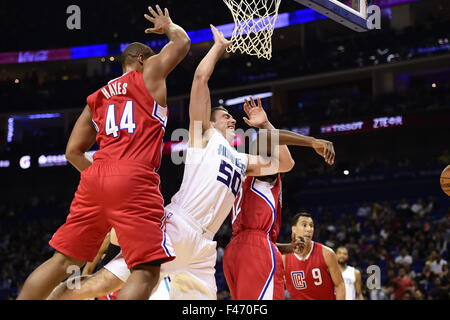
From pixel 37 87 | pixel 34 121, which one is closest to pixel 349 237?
pixel 37 87

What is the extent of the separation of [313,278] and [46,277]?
3797 mm

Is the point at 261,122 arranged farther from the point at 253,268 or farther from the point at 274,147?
the point at 253,268

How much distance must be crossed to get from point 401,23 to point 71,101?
14006 mm

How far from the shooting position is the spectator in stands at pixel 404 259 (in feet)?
48.6

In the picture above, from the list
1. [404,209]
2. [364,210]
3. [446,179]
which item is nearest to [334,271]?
[446,179]

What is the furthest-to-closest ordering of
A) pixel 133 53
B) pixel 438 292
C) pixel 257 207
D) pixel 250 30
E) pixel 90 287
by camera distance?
pixel 438 292 < pixel 250 30 < pixel 257 207 < pixel 133 53 < pixel 90 287

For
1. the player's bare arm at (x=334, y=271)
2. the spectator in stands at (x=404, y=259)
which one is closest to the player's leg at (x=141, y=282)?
the player's bare arm at (x=334, y=271)

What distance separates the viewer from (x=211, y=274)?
175 inches

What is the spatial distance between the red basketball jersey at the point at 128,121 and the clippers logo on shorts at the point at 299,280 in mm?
3385

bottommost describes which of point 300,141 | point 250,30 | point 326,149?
point 326,149

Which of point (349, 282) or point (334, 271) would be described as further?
point (349, 282)

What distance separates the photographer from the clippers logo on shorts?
22.9 ft

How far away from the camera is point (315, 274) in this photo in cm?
694

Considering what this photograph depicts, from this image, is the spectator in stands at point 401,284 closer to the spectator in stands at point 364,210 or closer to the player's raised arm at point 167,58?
the spectator in stands at point 364,210
